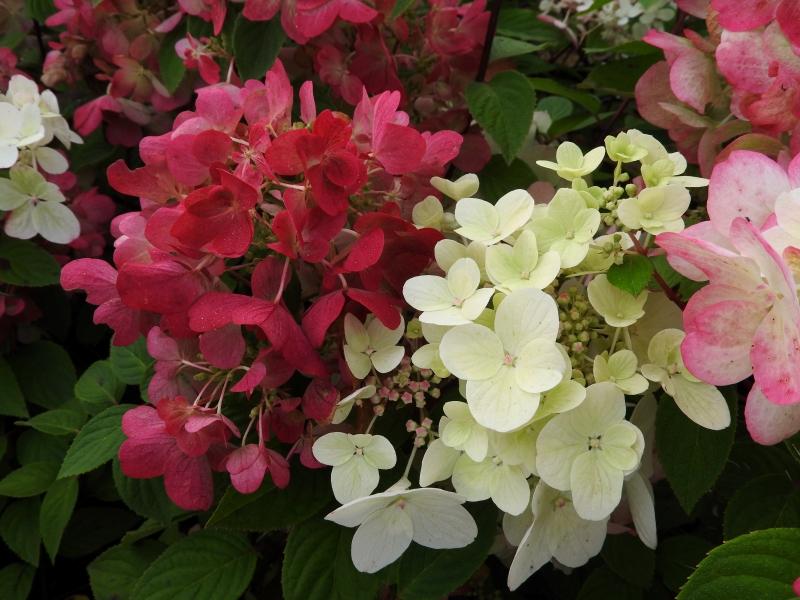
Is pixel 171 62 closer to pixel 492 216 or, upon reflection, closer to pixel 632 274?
pixel 492 216

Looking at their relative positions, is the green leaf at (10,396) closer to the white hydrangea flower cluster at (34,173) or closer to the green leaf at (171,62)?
the white hydrangea flower cluster at (34,173)

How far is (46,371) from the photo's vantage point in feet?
3.55

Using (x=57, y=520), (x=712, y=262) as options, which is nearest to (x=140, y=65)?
(x=57, y=520)

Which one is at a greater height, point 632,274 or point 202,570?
point 632,274

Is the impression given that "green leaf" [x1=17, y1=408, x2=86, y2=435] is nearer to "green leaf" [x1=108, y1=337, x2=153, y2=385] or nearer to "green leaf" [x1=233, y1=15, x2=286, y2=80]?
"green leaf" [x1=108, y1=337, x2=153, y2=385]

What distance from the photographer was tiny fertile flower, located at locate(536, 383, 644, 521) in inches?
18.3

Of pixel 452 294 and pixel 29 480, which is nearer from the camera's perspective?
pixel 452 294

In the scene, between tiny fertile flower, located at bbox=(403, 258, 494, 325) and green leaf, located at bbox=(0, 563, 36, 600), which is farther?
green leaf, located at bbox=(0, 563, 36, 600)

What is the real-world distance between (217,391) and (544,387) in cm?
28

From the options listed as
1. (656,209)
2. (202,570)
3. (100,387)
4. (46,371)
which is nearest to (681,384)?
(656,209)

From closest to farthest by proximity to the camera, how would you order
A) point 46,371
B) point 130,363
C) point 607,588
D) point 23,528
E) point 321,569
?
point 321,569 → point 607,588 → point 130,363 → point 23,528 → point 46,371

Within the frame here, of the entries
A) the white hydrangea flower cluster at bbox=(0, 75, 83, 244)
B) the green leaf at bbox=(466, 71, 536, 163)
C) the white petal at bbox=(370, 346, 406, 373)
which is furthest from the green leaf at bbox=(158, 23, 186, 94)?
the white petal at bbox=(370, 346, 406, 373)

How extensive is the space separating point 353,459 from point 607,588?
35 centimetres

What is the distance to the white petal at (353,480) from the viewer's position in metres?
0.53
